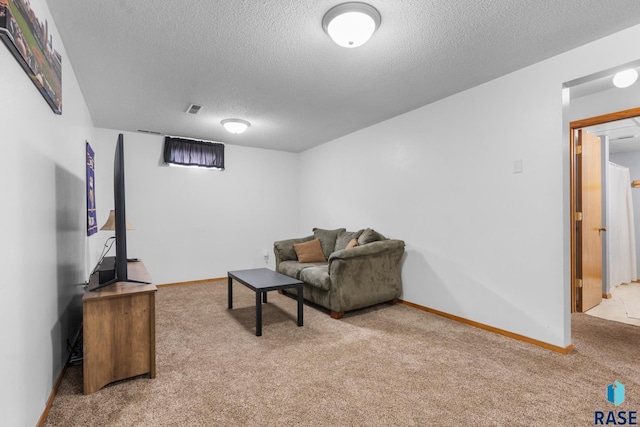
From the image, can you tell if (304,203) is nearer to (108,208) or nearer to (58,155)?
(108,208)

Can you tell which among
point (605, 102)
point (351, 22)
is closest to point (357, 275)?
point (351, 22)

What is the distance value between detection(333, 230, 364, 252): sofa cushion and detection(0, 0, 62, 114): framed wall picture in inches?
131

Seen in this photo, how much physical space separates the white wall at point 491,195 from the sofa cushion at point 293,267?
44.5 inches

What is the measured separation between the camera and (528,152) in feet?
9.16

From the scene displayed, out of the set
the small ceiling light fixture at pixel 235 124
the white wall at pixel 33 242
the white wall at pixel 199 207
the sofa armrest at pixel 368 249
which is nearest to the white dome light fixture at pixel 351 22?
the white wall at pixel 33 242

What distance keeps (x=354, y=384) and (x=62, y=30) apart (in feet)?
10.6

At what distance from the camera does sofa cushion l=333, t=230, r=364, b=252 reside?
4336mm

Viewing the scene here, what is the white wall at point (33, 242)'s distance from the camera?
1.32 m

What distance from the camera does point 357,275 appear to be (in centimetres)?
351

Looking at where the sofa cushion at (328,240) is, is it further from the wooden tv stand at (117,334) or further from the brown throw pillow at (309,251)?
the wooden tv stand at (117,334)

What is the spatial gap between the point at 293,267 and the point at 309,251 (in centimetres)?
48

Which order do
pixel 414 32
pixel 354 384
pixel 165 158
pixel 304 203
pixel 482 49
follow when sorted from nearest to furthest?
pixel 354 384 < pixel 414 32 < pixel 482 49 < pixel 165 158 < pixel 304 203

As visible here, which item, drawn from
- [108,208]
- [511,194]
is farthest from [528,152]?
[108,208]

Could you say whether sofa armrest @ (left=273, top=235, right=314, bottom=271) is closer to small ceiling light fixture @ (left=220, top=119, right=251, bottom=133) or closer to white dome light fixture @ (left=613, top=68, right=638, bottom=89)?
small ceiling light fixture @ (left=220, top=119, right=251, bottom=133)
